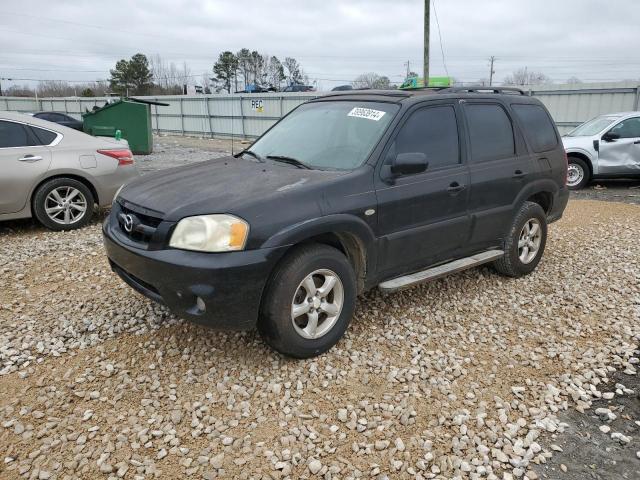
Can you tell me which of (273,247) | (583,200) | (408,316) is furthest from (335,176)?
(583,200)

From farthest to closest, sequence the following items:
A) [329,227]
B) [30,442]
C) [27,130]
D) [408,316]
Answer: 1. [27,130]
2. [408,316]
3. [329,227]
4. [30,442]

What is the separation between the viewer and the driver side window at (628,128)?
34.4 feet

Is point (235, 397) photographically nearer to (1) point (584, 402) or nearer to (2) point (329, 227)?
(2) point (329, 227)

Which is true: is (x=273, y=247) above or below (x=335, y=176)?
below

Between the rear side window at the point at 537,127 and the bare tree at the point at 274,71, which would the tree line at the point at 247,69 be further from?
the rear side window at the point at 537,127

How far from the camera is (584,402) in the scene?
10.3 ft

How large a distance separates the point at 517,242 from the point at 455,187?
123cm

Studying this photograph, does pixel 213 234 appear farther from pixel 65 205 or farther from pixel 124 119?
pixel 124 119

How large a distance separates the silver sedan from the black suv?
9.84ft

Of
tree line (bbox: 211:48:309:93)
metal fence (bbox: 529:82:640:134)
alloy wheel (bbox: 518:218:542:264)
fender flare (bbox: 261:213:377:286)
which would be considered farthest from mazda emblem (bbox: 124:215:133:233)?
tree line (bbox: 211:48:309:93)

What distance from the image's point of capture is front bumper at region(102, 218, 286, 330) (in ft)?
9.71

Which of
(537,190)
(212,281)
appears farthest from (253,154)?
(537,190)

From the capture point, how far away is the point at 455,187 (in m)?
4.15

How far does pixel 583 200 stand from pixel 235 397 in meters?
8.81
